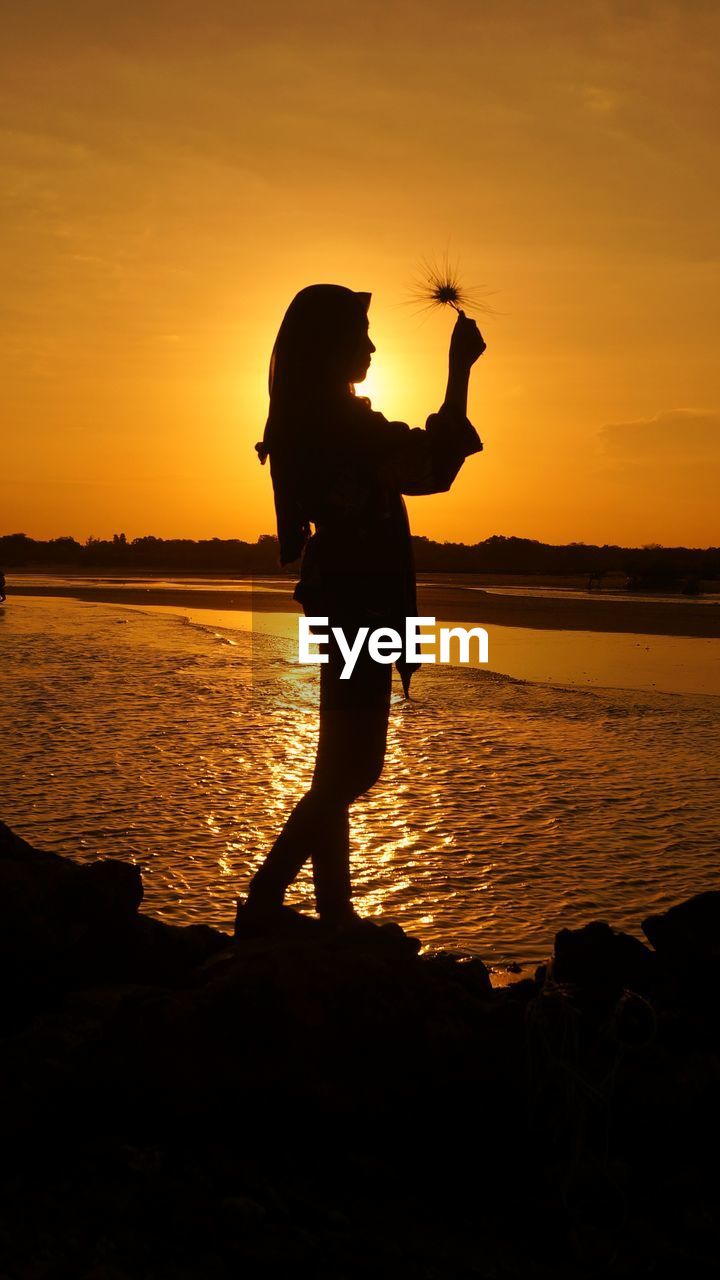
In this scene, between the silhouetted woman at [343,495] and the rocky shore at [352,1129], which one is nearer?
the rocky shore at [352,1129]

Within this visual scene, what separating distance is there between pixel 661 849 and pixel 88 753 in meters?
4.48

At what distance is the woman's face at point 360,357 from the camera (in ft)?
11.3

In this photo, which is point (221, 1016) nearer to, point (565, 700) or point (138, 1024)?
point (138, 1024)

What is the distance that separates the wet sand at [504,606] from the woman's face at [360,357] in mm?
20840

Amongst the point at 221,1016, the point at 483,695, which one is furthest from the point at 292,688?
the point at 221,1016

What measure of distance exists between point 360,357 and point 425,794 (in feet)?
14.2

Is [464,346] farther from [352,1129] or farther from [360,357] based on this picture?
[352,1129]

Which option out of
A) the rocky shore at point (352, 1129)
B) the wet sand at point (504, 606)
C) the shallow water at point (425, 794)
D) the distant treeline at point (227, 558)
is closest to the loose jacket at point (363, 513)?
the rocky shore at point (352, 1129)

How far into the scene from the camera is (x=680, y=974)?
342 cm

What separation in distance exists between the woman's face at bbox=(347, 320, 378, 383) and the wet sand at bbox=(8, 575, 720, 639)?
68.4 feet

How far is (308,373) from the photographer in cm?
342

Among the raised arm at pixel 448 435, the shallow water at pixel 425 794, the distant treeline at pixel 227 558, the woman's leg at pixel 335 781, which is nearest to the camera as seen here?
the raised arm at pixel 448 435

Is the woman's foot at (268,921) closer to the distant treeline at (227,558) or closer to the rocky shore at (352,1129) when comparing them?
the rocky shore at (352,1129)

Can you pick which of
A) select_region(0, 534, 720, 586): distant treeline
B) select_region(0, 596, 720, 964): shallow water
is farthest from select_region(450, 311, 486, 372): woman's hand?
select_region(0, 534, 720, 586): distant treeline
